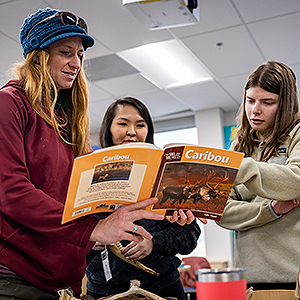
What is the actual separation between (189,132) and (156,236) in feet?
16.6

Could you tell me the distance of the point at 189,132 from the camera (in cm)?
652

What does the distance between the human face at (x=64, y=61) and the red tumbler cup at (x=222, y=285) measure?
830 mm

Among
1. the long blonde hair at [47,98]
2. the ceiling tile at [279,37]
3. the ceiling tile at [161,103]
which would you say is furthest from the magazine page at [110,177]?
the ceiling tile at [161,103]

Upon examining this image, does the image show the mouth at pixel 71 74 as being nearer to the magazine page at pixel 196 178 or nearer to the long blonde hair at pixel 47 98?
the long blonde hair at pixel 47 98

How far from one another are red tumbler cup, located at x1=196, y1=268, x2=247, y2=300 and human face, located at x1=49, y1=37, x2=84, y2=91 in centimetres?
83

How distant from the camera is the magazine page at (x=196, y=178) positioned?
3.26ft

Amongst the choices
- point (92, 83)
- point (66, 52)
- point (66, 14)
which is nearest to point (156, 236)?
point (66, 52)

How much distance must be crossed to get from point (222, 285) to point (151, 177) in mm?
363

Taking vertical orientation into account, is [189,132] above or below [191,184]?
above

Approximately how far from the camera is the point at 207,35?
3.88 m

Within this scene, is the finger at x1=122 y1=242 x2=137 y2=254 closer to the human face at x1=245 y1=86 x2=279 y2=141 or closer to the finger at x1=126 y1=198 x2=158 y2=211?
the finger at x1=126 y1=198 x2=158 y2=211

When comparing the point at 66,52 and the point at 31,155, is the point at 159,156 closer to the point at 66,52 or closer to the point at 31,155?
the point at 31,155

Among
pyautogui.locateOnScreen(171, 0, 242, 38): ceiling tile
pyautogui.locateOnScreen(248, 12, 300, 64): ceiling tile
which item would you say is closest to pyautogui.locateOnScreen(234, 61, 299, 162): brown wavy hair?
pyautogui.locateOnScreen(171, 0, 242, 38): ceiling tile

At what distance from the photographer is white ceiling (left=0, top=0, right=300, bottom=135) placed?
3311mm
